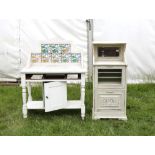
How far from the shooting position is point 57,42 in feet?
19.2

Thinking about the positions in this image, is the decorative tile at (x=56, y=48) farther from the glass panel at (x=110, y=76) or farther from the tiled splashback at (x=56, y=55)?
the glass panel at (x=110, y=76)

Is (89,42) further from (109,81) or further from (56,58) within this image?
(109,81)

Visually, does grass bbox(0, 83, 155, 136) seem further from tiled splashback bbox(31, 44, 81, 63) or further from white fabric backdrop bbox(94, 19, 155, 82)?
white fabric backdrop bbox(94, 19, 155, 82)

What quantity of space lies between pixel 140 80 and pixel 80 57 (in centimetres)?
230

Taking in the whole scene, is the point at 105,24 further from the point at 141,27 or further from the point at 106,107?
the point at 106,107

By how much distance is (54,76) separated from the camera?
5633 mm

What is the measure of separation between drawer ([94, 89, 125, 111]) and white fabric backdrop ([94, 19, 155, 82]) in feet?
7.22

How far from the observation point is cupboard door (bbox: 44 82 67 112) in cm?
550

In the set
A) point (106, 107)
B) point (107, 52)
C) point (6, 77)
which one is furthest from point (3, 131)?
point (6, 77)

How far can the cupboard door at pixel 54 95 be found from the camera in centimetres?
550

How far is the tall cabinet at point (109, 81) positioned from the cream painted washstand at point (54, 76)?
0.72 ft

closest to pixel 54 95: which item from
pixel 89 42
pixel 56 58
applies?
pixel 56 58

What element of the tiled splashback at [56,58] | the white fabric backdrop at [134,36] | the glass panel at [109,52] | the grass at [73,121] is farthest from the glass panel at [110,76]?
the white fabric backdrop at [134,36]

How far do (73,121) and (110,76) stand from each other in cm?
85
